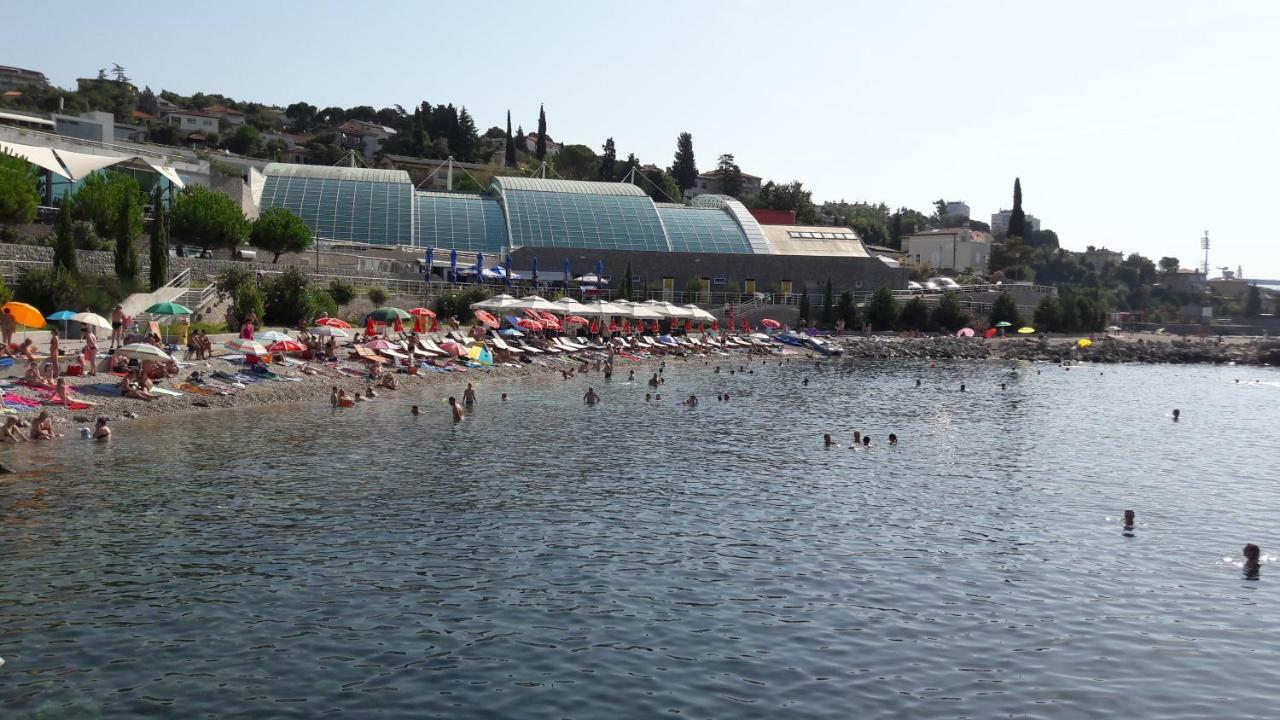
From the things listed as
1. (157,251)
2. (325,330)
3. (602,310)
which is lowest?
(325,330)

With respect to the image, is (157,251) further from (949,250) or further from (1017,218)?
(1017,218)

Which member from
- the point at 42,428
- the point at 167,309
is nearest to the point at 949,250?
the point at 167,309

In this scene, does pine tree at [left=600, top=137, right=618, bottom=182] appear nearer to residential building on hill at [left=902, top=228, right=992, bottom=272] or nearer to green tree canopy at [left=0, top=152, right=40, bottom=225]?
residential building on hill at [left=902, top=228, right=992, bottom=272]

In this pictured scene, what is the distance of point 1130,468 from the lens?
32.9 m

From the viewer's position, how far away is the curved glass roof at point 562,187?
97.2 metres

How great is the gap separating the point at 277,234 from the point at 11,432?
42196 millimetres

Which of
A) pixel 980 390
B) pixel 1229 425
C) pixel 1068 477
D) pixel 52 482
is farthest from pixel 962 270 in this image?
pixel 52 482

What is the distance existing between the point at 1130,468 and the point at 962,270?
316 feet

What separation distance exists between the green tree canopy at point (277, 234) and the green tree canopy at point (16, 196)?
1513 centimetres

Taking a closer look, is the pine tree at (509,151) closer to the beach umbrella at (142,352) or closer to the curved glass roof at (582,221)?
the curved glass roof at (582,221)

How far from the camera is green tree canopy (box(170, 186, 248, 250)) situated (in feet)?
204

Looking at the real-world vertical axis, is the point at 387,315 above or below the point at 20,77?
below

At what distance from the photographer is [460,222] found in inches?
3553

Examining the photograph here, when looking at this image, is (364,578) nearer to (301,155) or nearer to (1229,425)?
(1229,425)
